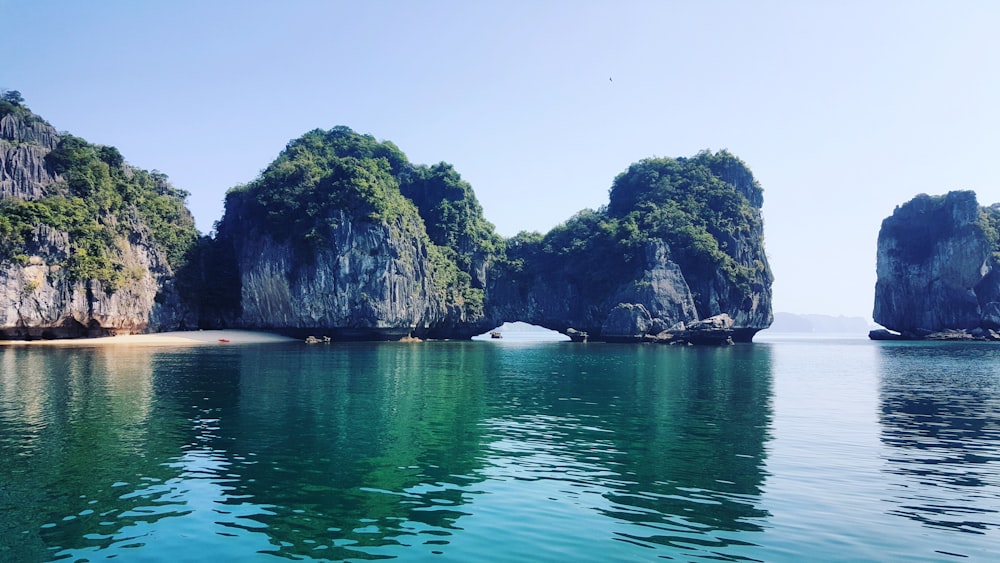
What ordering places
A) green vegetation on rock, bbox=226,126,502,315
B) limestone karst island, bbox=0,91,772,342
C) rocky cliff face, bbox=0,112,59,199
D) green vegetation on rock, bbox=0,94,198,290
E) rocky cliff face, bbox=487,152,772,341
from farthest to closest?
rocky cliff face, bbox=487,152,772,341 < green vegetation on rock, bbox=226,126,502,315 < limestone karst island, bbox=0,91,772,342 < rocky cliff face, bbox=0,112,59,199 < green vegetation on rock, bbox=0,94,198,290

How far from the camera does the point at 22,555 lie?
10594 millimetres

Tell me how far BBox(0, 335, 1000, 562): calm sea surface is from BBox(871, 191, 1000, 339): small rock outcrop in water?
95.9 meters

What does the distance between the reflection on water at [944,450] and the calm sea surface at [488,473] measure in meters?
0.12

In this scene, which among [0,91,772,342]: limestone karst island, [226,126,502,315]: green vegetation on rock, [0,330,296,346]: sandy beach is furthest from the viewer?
[226,126,502,315]: green vegetation on rock

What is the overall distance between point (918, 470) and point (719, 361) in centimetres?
4380

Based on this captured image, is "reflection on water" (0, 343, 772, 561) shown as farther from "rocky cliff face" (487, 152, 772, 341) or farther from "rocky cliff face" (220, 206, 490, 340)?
"rocky cliff face" (487, 152, 772, 341)

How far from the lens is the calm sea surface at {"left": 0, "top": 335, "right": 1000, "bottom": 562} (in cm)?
1151

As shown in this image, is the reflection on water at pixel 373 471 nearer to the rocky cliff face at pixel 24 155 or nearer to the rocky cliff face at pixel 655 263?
the rocky cliff face at pixel 24 155

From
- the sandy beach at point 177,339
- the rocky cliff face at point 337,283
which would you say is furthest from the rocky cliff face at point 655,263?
the sandy beach at point 177,339

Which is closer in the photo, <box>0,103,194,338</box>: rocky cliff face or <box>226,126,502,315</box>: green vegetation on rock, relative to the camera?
<box>0,103,194,338</box>: rocky cliff face

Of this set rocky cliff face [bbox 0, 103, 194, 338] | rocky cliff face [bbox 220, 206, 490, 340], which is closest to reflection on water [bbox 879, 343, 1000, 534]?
rocky cliff face [bbox 220, 206, 490, 340]

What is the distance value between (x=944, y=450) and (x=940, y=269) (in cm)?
11645

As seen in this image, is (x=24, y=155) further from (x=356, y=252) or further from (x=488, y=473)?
(x=488, y=473)

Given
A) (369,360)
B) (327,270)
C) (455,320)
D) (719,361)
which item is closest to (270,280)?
(327,270)
